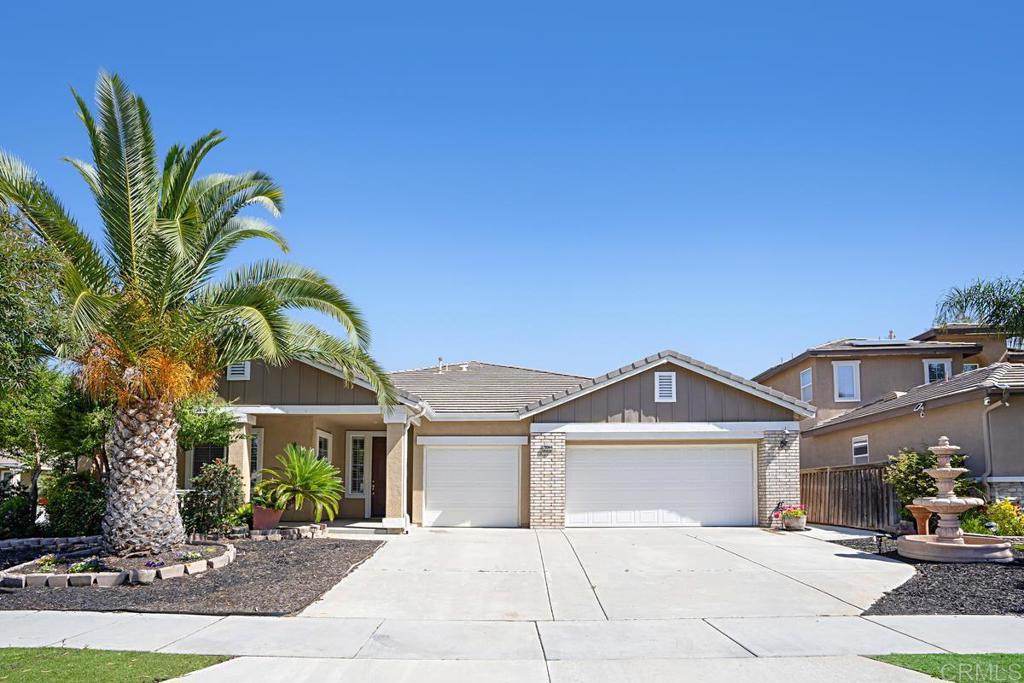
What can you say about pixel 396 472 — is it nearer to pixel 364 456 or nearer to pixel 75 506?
pixel 364 456

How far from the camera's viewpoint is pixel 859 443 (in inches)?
893

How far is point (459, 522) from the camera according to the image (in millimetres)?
20000

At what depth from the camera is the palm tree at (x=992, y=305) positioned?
21094 mm

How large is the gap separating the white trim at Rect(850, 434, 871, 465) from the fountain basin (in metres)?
8.74

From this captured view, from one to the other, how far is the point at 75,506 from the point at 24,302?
23.2 ft

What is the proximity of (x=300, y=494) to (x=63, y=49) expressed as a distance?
9.04m

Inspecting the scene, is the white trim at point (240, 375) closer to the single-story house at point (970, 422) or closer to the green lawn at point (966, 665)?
the green lawn at point (966, 665)

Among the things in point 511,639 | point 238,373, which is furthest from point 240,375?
point 511,639

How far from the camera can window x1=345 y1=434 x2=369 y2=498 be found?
21.9 meters

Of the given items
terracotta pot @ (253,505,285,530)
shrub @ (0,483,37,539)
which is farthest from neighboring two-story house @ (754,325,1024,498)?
shrub @ (0,483,37,539)

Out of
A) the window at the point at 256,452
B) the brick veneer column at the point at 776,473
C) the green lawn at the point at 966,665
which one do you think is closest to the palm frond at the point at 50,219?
the window at the point at 256,452

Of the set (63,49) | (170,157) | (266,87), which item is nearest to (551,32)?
(266,87)

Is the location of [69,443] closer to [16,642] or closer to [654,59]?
[16,642]

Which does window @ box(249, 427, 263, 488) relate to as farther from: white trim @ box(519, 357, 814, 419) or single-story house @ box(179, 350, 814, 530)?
white trim @ box(519, 357, 814, 419)
